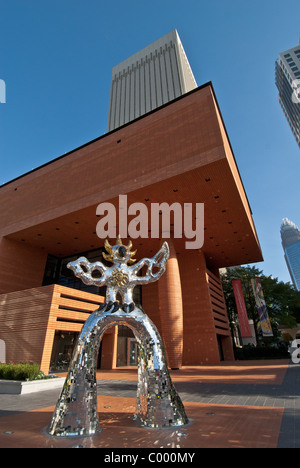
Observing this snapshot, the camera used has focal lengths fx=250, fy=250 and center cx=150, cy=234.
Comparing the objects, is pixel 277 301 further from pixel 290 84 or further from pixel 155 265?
pixel 290 84

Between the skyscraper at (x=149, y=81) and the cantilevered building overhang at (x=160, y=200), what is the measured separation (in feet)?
113

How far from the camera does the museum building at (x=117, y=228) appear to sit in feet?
51.4

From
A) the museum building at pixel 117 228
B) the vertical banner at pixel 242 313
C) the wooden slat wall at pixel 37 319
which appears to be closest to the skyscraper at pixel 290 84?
the vertical banner at pixel 242 313

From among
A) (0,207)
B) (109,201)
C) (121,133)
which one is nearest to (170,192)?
(109,201)

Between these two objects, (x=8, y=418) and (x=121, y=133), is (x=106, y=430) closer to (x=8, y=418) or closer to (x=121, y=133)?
(x=8, y=418)

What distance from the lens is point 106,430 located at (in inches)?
179

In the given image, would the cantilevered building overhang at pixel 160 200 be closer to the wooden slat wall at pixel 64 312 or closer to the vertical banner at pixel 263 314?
the vertical banner at pixel 263 314

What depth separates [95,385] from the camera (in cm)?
462

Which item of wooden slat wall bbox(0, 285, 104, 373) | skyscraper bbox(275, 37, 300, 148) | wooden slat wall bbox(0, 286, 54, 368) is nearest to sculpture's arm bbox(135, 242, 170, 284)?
wooden slat wall bbox(0, 285, 104, 373)

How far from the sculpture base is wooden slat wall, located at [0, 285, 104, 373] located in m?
12.3

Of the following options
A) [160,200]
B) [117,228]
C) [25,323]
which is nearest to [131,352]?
[25,323]

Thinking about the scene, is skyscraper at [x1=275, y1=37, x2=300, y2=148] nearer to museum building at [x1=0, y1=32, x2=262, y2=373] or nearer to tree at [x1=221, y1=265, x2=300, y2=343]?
tree at [x1=221, y1=265, x2=300, y2=343]

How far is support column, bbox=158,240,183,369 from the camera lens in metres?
16.8
